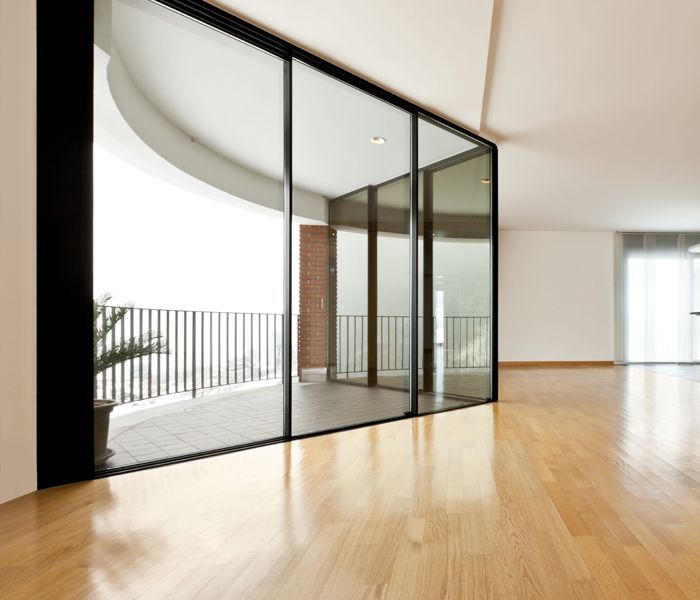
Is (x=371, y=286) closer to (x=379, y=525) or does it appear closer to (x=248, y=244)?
(x=248, y=244)

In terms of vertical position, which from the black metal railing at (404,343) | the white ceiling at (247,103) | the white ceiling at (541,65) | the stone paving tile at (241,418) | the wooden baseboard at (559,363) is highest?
the white ceiling at (541,65)

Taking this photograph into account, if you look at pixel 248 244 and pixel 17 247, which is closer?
pixel 17 247

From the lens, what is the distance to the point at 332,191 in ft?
12.3

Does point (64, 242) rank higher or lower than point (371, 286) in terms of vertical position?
higher

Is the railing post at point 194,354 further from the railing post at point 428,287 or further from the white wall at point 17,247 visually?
the railing post at point 428,287

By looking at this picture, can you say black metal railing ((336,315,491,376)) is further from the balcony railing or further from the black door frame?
the black door frame

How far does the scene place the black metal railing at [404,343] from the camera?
148 inches

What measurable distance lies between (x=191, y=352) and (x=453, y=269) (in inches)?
101

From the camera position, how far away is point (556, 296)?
9852mm

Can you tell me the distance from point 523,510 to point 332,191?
245 cm

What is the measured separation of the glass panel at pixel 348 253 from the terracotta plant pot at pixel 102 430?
3.77ft

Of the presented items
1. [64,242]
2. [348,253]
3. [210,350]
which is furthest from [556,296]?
[64,242]

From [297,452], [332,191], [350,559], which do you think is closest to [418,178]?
[332,191]

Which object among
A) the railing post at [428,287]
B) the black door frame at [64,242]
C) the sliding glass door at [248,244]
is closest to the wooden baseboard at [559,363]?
the sliding glass door at [248,244]
